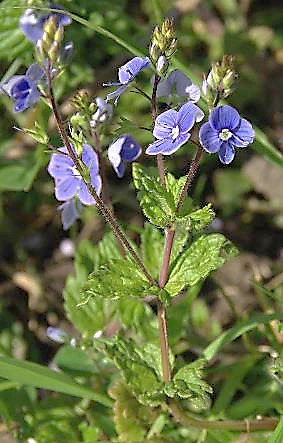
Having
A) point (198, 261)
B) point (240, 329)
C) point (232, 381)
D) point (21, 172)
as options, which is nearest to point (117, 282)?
point (198, 261)

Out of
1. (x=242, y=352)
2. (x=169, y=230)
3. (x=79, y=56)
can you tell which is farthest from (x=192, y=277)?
(x=79, y=56)

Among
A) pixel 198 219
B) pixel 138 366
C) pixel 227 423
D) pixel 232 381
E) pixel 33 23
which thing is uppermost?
pixel 33 23

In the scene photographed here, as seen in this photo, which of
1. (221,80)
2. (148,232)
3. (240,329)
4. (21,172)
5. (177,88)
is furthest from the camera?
(21,172)

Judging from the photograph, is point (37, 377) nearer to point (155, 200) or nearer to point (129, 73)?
point (155, 200)

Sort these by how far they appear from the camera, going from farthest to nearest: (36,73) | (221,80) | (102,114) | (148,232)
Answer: (148,232), (102,114), (36,73), (221,80)

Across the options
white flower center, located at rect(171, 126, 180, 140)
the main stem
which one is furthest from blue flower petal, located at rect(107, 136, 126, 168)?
white flower center, located at rect(171, 126, 180, 140)

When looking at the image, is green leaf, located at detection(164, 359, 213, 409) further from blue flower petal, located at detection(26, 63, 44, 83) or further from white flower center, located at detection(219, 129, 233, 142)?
blue flower petal, located at detection(26, 63, 44, 83)

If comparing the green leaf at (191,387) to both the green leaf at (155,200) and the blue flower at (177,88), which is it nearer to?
the green leaf at (155,200)
